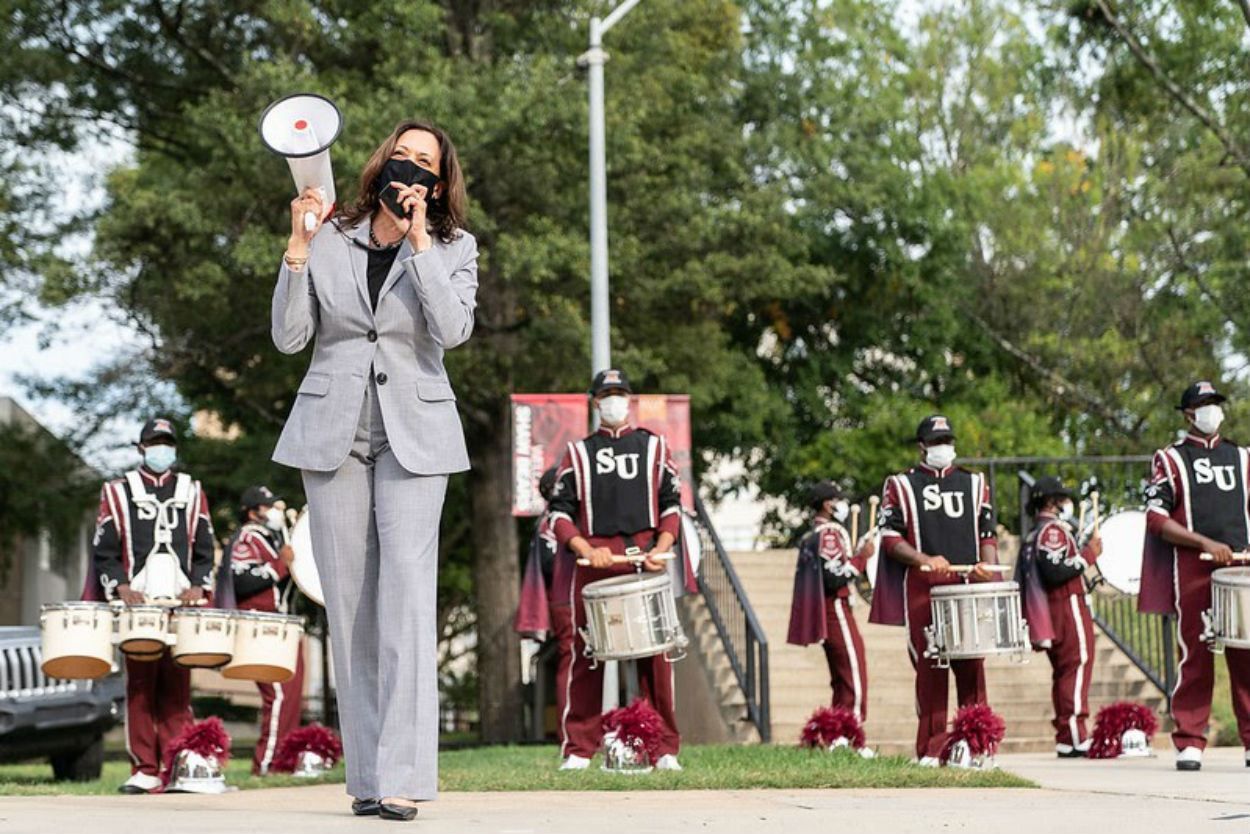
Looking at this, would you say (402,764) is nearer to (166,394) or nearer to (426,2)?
(426,2)

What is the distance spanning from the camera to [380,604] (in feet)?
23.4

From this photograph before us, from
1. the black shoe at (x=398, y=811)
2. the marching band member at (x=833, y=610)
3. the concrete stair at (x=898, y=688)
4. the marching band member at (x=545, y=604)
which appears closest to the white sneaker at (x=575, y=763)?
the marching band member at (x=545, y=604)

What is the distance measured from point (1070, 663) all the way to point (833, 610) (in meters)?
1.84

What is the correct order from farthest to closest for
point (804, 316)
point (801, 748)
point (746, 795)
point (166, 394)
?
point (804, 316) → point (166, 394) → point (801, 748) → point (746, 795)

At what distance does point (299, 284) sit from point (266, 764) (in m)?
8.70

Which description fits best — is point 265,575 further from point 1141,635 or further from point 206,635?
point 1141,635

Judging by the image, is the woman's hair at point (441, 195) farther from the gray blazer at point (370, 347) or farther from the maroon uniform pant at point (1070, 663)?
the maroon uniform pant at point (1070, 663)

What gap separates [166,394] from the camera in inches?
1291

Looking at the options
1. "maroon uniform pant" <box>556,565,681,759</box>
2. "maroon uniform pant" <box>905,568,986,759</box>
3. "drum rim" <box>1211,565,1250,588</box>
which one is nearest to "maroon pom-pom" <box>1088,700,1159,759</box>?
"maroon uniform pant" <box>905,568,986,759</box>

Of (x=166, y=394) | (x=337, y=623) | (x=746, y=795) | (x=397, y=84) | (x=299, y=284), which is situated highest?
(x=397, y=84)

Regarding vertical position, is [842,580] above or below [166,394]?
below

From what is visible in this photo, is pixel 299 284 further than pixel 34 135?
No

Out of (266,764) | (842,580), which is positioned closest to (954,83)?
(842,580)

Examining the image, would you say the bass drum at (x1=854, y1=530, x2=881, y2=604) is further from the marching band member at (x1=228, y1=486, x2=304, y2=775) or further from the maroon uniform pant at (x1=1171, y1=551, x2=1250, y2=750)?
the marching band member at (x1=228, y1=486, x2=304, y2=775)
